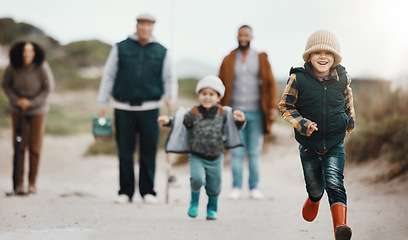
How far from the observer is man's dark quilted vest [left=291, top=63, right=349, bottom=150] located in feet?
12.2

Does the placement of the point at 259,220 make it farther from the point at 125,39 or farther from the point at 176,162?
the point at 176,162

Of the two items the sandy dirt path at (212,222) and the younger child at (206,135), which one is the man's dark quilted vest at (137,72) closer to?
the younger child at (206,135)

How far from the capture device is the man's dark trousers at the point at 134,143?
6129mm

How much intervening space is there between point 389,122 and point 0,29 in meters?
33.5

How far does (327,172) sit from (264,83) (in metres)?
2.83

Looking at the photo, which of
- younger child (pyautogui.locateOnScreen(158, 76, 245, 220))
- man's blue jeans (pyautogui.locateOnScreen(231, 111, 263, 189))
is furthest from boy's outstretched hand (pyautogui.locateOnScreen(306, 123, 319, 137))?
man's blue jeans (pyautogui.locateOnScreen(231, 111, 263, 189))

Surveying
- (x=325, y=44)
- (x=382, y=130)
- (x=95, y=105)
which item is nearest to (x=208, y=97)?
(x=325, y=44)

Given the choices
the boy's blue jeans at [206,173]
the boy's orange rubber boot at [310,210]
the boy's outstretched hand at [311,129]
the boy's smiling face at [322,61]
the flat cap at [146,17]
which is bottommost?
the boy's orange rubber boot at [310,210]

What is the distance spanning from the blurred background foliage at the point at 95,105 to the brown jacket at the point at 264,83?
6.82 ft

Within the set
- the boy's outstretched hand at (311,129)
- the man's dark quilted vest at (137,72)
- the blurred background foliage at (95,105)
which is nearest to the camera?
the boy's outstretched hand at (311,129)

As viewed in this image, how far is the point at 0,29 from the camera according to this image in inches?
1484

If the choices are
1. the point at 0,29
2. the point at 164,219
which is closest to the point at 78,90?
the point at 0,29

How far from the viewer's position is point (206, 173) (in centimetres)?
504

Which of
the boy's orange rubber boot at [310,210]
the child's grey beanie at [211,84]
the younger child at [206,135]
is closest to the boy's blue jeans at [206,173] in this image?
the younger child at [206,135]
